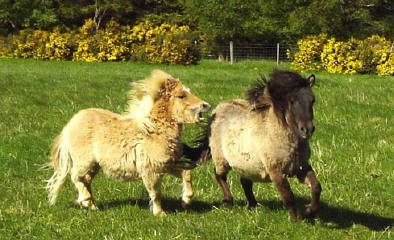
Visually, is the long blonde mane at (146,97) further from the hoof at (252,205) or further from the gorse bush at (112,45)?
the gorse bush at (112,45)

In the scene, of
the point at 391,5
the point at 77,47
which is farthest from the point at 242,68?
the point at 391,5

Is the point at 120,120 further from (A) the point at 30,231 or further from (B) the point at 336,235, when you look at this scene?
(B) the point at 336,235

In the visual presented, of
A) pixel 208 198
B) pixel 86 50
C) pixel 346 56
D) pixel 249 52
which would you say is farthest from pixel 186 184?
pixel 249 52

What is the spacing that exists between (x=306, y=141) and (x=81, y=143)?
251 cm

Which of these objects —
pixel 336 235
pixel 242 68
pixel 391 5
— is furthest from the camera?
pixel 391 5

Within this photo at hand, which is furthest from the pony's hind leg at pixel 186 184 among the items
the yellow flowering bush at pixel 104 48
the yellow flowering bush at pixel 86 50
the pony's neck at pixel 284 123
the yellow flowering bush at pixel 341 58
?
the yellow flowering bush at pixel 86 50

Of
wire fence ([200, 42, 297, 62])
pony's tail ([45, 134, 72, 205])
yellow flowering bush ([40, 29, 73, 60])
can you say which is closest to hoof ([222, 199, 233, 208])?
pony's tail ([45, 134, 72, 205])

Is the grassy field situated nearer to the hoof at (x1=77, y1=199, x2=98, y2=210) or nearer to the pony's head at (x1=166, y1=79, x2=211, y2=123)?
A: the hoof at (x1=77, y1=199, x2=98, y2=210)

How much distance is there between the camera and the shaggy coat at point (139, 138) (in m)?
6.13

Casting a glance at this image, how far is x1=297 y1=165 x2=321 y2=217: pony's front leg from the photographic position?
5758mm

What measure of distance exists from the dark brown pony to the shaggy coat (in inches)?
19.9

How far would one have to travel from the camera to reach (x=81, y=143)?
20.9 feet

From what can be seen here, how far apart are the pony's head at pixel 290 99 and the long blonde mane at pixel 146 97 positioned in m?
1.05

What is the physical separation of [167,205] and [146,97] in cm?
137
